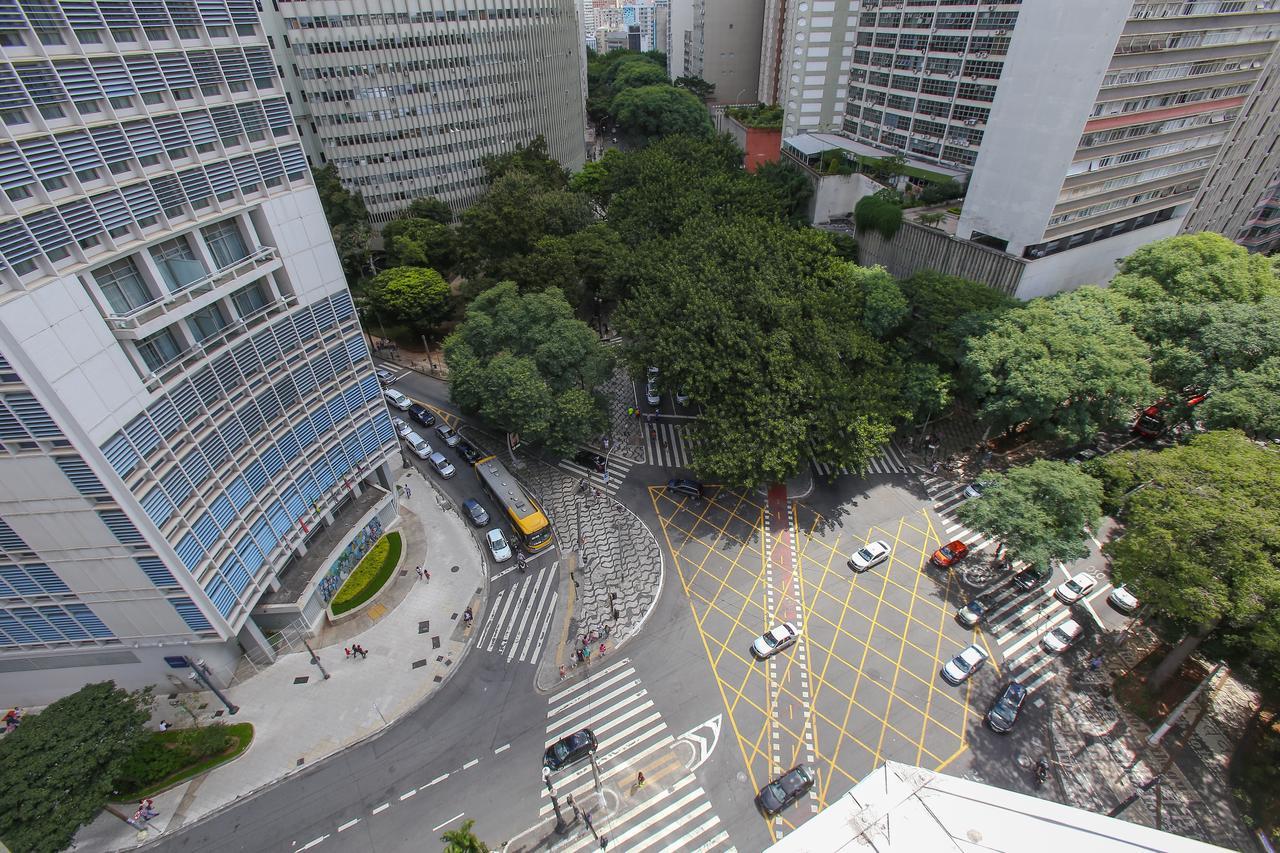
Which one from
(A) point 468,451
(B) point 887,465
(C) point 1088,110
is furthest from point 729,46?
(A) point 468,451

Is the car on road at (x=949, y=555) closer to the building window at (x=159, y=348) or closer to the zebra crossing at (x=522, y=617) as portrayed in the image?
the zebra crossing at (x=522, y=617)

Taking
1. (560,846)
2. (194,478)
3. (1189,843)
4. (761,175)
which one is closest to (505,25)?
(761,175)

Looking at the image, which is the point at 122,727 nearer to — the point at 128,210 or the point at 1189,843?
the point at 128,210

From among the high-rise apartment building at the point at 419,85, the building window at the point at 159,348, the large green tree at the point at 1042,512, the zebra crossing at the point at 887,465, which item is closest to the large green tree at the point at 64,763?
the building window at the point at 159,348

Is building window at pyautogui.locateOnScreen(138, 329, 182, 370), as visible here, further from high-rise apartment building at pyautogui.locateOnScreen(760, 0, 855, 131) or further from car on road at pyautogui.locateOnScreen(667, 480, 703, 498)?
high-rise apartment building at pyautogui.locateOnScreen(760, 0, 855, 131)

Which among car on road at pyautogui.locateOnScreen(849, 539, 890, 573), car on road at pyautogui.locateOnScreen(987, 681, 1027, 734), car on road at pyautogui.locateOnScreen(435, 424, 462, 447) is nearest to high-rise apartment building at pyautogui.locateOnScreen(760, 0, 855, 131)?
car on road at pyautogui.locateOnScreen(435, 424, 462, 447)
